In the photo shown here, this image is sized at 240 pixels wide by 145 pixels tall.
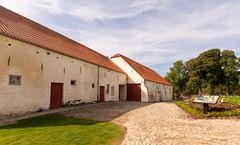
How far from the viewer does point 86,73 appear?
20625 millimetres

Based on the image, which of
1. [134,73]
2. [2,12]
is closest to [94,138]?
[2,12]

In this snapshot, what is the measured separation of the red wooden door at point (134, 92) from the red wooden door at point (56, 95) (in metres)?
16.2

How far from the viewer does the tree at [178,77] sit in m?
57.9

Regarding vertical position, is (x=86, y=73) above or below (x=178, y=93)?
above

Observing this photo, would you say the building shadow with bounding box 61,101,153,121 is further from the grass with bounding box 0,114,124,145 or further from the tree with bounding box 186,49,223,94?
the tree with bounding box 186,49,223,94

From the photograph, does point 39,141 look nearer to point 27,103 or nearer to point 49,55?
point 27,103

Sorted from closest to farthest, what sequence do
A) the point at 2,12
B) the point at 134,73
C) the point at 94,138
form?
the point at 94,138, the point at 2,12, the point at 134,73

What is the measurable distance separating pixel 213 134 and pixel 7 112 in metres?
10.6

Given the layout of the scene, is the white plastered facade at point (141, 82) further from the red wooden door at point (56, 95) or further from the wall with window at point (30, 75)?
the red wooden door at point (56, 95)

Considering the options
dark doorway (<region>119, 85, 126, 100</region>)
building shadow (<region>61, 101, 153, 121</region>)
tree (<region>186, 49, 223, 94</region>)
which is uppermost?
tree (<region>186, 49, 223, 94</region>)

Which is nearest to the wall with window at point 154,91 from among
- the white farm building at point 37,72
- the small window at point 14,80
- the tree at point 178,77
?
the white farm building at point 37,72

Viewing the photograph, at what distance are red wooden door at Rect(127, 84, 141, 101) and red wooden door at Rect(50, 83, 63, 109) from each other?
16.2 metres

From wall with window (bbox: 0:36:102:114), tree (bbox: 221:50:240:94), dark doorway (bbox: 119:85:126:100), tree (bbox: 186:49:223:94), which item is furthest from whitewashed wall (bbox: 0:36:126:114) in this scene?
tree (bbox: 221:50:240:94)

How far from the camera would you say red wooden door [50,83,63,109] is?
614 inches
